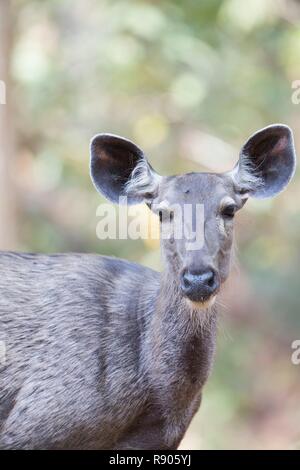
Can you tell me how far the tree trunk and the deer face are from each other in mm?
6464

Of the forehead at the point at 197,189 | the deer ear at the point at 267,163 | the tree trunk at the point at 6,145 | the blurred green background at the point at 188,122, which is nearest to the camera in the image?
the forehead at the point at 197,189

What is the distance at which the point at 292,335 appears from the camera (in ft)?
66.8

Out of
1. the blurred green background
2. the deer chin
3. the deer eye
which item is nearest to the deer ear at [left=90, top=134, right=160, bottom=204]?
the deer eye

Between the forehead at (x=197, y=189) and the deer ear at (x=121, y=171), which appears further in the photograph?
the deer ear at (x=121, y=171)

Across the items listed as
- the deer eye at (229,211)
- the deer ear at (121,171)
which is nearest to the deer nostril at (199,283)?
the deer eye at (229,211)

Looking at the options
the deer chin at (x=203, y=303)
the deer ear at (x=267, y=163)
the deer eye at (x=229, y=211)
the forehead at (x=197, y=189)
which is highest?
the deer ear at (x=267, y=163)

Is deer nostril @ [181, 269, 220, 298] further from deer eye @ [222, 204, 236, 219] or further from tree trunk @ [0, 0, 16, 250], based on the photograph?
tree trunk @ [0, 0, 16, 250]

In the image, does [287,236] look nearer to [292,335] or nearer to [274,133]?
[292,335]

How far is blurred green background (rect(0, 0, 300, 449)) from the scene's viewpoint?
57.3 feet

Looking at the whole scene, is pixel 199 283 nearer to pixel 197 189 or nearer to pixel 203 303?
pixel 203 303

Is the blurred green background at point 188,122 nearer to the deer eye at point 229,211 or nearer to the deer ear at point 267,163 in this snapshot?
the deer ear at point 267,163

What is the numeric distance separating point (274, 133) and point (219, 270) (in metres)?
1.30

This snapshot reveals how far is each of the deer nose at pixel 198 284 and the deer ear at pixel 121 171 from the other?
1.08 m

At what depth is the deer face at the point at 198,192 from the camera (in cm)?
697
